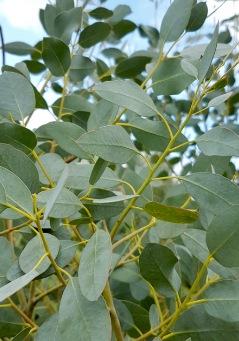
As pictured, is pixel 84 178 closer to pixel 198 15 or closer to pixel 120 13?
pixel 198 15

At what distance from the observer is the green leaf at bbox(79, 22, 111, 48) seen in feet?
2.40

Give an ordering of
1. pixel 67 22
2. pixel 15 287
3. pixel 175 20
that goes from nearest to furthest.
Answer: pixel 15 287, pixel 175 20, pixel 67 22

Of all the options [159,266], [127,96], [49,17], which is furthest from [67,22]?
[159,266]

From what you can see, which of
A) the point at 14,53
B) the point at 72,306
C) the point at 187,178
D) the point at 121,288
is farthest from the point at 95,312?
the point at 14,53

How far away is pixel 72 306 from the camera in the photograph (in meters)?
0.38

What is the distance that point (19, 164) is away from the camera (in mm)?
441

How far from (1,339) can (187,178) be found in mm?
305

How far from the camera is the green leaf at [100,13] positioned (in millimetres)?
814

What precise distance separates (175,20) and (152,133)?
15 centimetres

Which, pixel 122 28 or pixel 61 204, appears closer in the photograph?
pixel 61 204

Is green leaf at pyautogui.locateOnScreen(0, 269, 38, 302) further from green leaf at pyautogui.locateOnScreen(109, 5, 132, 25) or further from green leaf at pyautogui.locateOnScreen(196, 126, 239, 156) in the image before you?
green leaf at pyautogui.locateOnScreen(109, 5, 132, 25)

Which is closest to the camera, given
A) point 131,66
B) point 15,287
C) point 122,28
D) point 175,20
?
point 15,287

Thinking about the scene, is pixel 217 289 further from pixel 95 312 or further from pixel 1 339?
pixel 1 339

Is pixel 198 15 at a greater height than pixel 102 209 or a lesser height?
greater
